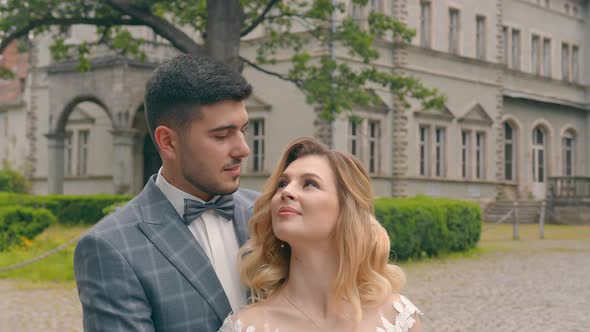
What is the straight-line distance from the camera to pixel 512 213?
30750 mm

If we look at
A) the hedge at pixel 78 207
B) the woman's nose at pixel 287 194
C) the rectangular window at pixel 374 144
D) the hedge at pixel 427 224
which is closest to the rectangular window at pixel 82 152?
the hedge at pixel 78 207

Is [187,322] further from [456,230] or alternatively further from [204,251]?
[456,230]

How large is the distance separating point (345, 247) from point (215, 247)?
0.51 m

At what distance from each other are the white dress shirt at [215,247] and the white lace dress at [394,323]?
14 cm

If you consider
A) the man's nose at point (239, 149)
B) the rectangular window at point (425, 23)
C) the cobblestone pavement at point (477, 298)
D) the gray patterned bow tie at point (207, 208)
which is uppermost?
the rectangular window at point (425, 23)

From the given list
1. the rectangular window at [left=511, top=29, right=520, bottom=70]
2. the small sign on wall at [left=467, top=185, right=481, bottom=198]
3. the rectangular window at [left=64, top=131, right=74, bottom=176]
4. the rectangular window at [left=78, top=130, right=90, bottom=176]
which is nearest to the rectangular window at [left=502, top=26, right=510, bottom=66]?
the rectangular window at [left=511, top=29, right=520, bottom=70]

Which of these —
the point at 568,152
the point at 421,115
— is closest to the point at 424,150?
the point at 421,115

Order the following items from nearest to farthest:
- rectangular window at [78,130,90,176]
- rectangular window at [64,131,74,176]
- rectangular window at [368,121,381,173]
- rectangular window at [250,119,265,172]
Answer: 1. rectangular window at [250,119,265,172]
2. rectangular window at [368,121,381,173]
3. rectangular window at [78,130,90,176]
4. rectangular window at [64,131,74,176]

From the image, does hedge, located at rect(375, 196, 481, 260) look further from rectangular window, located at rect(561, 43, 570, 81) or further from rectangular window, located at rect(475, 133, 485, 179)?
rectangular window, located at rect(561, 43, 570, 81)

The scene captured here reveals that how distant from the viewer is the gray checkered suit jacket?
9.15ft

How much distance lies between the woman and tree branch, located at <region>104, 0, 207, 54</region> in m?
11.8

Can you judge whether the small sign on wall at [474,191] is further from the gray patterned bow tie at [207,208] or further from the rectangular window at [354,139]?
the gray patterned bow tie at [207,208]

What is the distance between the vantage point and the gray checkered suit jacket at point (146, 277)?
2.79 meters

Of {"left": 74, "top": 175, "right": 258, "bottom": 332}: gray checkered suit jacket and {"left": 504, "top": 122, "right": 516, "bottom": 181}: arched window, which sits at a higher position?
{"left": 504, "top": 122, "right": 516, "bottom": 181}: arched window
